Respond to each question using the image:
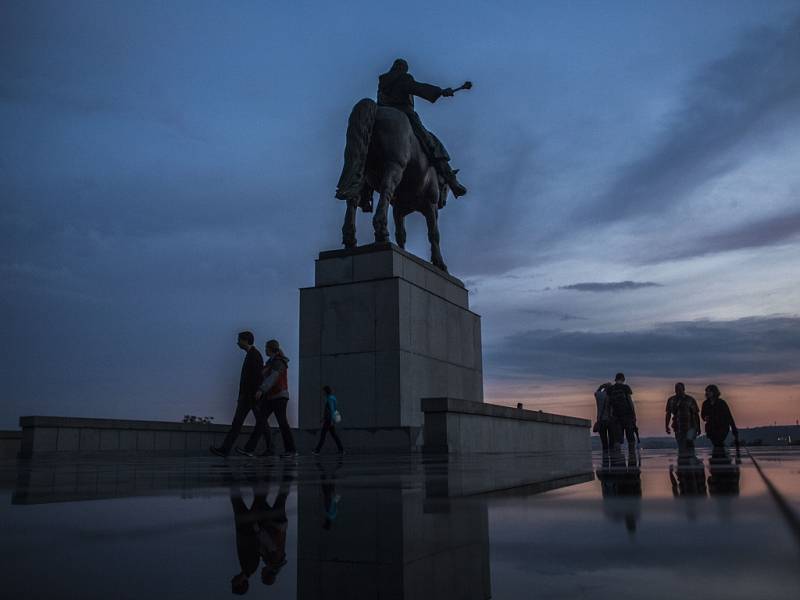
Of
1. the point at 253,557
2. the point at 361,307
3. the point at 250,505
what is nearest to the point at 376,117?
the point at 361,307

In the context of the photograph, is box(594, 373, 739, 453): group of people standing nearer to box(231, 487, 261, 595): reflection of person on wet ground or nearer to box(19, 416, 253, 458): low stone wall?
box(19, 416, 253, 458): low stone wall

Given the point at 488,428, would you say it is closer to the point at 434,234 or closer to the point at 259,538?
the point at 434,234

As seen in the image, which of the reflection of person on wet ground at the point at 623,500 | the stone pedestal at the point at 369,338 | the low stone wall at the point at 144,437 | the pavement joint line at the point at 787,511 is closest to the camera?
the pavement joint line at the point at 787,511

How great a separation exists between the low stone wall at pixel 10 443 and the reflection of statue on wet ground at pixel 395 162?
825 centimetres

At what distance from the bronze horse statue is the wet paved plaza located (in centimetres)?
1180

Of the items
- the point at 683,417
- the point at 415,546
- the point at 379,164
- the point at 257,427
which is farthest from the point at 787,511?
the point at 379,164

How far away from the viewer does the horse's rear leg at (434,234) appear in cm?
1745

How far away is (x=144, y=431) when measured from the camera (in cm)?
1667

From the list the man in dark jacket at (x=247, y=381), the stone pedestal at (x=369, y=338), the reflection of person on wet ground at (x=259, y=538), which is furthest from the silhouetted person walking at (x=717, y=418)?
the reflection of person on wet ground at (x=259, y=538)

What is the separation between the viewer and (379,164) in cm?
1528

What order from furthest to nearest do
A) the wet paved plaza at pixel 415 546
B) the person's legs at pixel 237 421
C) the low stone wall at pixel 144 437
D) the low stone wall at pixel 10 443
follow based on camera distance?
the low stone wall at pixel 10 443
the low stone wall at pixel 144 437
the person's legs at pixel 237 421
the wet paved plaza at pixel 415 546

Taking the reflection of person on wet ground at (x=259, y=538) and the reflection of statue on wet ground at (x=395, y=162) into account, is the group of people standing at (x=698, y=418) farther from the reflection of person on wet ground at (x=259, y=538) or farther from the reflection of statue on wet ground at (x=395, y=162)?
the reflection of person on wet ground at (x=259, y=538)

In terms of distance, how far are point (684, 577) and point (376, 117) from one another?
14322mm

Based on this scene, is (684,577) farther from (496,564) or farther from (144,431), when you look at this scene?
(144,431)
